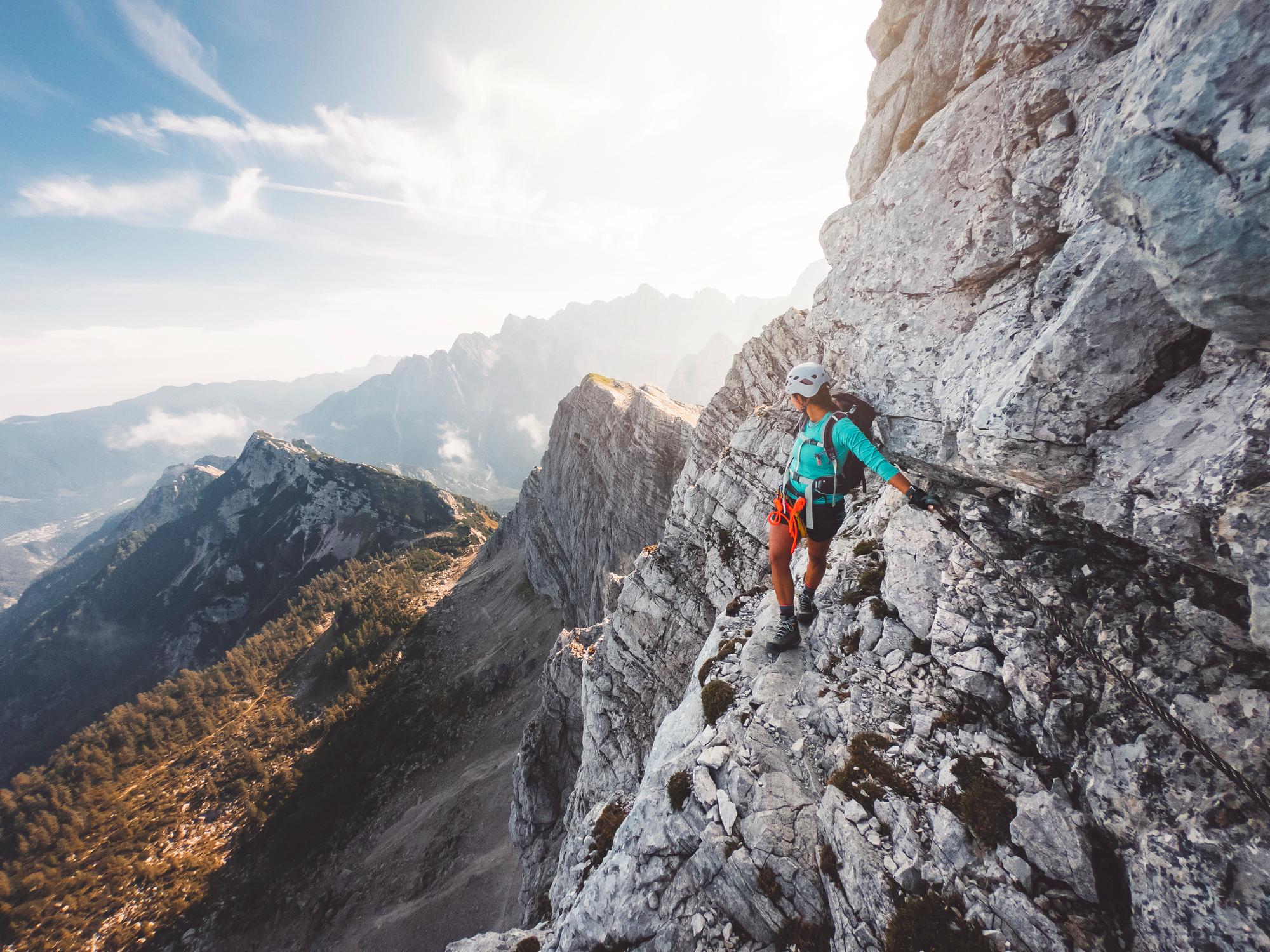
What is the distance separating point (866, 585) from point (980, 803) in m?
4.50

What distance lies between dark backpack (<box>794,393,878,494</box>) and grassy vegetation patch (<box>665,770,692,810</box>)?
7239 millimetres

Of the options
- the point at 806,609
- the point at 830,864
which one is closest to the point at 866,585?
the point at 806,609

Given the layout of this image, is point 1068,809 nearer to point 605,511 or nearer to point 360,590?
point 605,511

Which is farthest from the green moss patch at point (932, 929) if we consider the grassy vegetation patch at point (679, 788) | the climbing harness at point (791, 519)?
the climbing harness at point (791, 519)

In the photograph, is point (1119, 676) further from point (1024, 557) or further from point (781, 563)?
point (781, 563)

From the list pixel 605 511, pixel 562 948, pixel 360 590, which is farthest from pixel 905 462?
pixel 360 590

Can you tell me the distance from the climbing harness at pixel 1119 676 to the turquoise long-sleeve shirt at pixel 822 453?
152 cm

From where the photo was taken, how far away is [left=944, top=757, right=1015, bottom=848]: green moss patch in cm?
626

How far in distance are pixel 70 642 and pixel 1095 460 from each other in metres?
300

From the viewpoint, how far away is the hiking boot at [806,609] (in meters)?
11.7

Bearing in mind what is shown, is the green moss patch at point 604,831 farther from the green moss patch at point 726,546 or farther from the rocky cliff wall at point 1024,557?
the green moss patch at point 726,546

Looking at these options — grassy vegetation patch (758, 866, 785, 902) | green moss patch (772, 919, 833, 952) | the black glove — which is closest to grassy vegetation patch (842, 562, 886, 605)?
the black glove

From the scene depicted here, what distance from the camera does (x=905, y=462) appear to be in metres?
10.6

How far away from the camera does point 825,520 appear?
34.9ft
